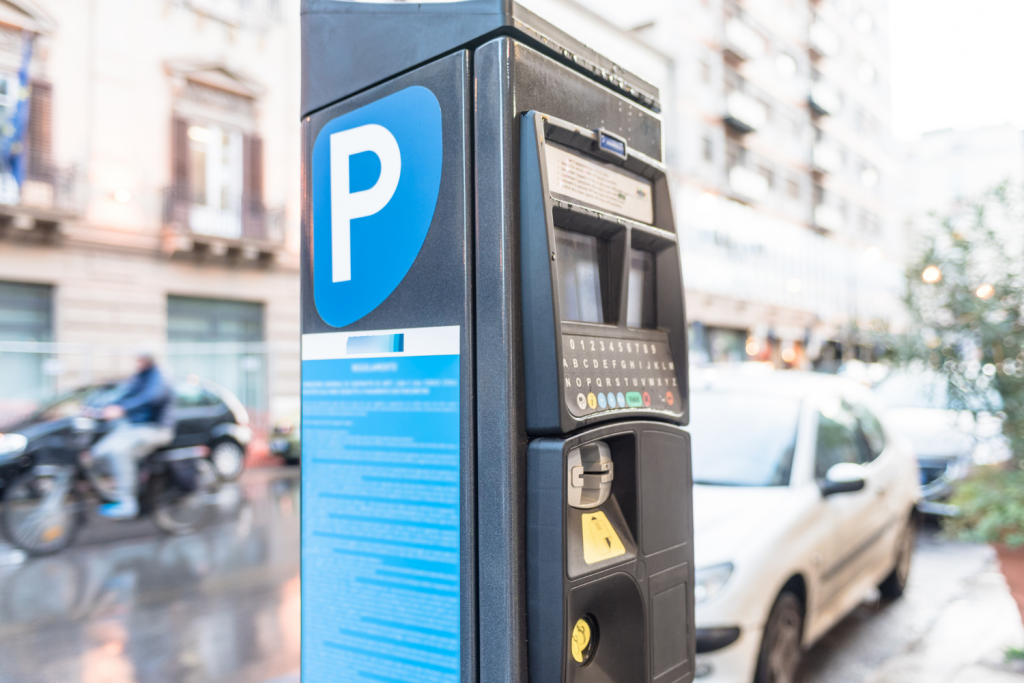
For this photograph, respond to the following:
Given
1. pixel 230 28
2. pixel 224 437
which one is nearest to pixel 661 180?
Result: pixel 224 437

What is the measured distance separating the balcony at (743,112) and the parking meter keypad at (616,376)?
2458 cm

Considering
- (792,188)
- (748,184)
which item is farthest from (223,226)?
(792,188)

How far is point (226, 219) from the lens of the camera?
14344 mm

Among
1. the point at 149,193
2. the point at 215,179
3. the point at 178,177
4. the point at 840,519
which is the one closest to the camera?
the point at 840,519

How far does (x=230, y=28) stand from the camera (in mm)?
14242

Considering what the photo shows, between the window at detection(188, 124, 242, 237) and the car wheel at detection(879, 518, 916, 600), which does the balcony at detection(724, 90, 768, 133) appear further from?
the car wheel at detection(879, 518, 916, 600)

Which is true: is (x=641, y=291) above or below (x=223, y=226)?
below

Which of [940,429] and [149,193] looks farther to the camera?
[149,193]

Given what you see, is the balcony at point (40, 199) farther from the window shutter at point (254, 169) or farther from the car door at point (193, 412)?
the car door at point (193, 412)


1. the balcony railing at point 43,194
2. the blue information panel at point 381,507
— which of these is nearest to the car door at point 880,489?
the blue information panel at point 381,507

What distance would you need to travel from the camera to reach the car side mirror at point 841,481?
386 cm

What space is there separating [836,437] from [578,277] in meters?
3.21

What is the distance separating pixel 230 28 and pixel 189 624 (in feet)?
40.3

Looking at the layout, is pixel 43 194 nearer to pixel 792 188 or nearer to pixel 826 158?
pixel 792 188
